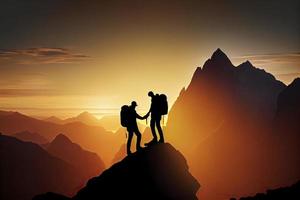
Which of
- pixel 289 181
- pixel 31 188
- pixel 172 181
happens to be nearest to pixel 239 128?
pixel 289 181

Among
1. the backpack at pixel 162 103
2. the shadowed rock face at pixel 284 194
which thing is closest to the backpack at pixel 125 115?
the backpack at pixel 162 103

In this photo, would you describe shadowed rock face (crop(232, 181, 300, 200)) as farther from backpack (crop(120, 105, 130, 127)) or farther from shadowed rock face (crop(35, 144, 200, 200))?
backpack (crop(120, 105, 130, 127))

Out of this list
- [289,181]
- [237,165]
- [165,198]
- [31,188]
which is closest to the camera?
[165,198]

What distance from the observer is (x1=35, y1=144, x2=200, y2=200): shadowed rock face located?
22750 mm

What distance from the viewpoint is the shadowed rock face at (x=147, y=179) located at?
22750 mm

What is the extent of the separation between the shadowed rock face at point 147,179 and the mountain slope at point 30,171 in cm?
15645

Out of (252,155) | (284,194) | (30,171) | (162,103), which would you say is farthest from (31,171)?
(162,103)

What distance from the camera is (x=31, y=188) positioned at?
17425 centimetres

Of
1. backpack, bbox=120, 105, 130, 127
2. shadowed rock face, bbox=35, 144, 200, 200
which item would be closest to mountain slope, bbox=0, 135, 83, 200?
shadowed rock face, bbox=35, 144, 200, 200

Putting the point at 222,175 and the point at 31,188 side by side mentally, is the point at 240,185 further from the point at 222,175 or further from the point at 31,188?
the point at 31,188

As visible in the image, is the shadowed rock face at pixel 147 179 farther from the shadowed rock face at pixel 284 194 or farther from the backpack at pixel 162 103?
the shadowed rock face at pixel 284 194

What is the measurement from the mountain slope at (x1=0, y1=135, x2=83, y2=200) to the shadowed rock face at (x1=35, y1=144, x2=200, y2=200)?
156 meters

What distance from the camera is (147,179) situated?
22.9 m

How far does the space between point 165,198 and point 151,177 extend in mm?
1421
